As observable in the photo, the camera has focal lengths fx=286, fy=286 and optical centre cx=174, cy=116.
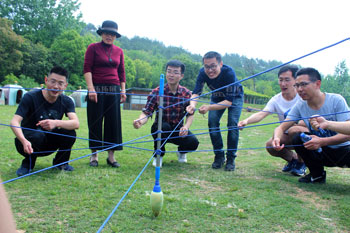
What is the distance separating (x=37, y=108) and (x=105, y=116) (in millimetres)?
990

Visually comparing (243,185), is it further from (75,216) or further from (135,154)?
(135,154)

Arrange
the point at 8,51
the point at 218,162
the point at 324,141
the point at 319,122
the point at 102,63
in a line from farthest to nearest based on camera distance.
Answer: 1. the point at 8,51
2. the point at 218,162
3. the point at 102,63
4. the point at 324,141
5. the point at 319,122

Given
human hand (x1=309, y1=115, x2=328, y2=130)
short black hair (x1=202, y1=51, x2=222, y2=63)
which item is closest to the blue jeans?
short black hair (x1=202, y1=51, x2=222, y2=63)

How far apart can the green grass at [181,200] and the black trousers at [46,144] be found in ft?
0.80

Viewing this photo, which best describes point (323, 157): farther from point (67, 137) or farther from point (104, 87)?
point (67, 137)

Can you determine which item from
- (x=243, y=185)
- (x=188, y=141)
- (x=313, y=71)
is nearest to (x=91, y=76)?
(x=188, y=141)

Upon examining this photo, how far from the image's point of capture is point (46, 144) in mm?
3764

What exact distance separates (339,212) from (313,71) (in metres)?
1.57

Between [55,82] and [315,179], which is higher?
Result: [55,82]

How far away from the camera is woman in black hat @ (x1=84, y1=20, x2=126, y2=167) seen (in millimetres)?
4207

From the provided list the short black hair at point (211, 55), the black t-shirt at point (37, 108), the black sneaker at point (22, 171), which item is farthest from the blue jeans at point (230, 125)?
the black sneaker at point (22, 171)

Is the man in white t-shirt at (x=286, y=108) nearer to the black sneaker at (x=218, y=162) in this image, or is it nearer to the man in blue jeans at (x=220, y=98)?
the man in blue jeans at (x=220, y=98)

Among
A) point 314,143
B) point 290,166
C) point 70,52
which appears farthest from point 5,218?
point 70,52

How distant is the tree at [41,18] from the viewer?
4731 centimetres
